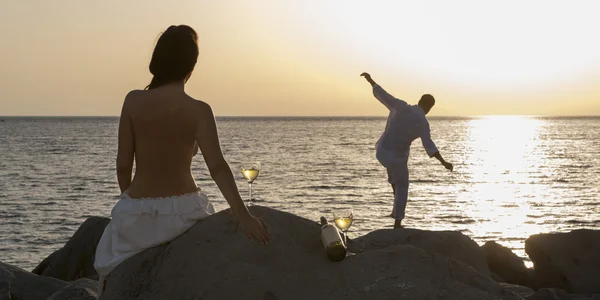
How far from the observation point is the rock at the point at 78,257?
11.7m

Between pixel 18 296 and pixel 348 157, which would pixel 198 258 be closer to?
pixel 18 296

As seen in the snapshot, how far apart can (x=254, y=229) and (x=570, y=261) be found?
674 cm

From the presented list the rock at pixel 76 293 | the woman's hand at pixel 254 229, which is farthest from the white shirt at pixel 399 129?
the woman's hand at pixel 254 229

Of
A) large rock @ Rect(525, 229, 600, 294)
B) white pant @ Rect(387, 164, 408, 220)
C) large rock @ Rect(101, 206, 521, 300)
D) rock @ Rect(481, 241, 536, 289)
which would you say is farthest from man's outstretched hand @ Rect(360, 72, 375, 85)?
large rock @ Rect(101, 206, 521, 300)

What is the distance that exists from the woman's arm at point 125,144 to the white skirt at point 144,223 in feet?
0.61

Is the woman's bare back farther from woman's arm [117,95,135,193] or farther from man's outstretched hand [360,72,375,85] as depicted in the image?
man's outstretched hand [360,72,375,85]

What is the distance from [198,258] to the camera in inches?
201

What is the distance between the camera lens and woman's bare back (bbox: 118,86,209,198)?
4992mm

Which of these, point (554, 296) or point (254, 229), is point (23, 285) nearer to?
point (254, 229)

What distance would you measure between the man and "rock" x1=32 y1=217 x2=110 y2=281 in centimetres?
479

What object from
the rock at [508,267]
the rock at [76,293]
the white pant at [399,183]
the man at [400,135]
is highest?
the man at [400,135]

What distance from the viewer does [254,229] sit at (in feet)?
16.8

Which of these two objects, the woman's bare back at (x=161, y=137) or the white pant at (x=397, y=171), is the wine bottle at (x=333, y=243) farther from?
the white pant at (x=397, y=171)

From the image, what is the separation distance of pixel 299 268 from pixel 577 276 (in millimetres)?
6545
